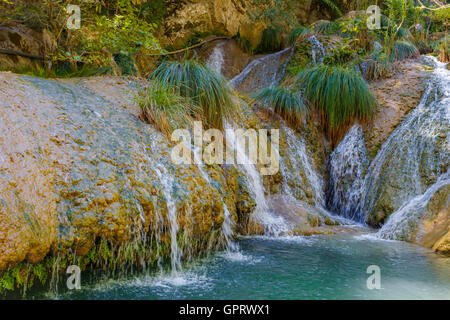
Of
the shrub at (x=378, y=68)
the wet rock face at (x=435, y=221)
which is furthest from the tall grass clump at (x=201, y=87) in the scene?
the shrub at (x=378, y=68)

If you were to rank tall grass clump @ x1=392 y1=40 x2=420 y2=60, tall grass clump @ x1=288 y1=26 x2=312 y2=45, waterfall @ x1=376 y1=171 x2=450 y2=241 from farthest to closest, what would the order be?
1. tall grass clump @ x1=288 y1=26 x2=312 y2=45
2. tall grass clump @ x1=392 y1=40 x2=420 y2=60
3. waterfall @ x1=376 y1=171 x2=450 y2=241

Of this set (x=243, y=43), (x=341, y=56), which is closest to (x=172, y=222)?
(x=341, y=56)

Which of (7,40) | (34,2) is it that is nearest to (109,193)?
(34,2)

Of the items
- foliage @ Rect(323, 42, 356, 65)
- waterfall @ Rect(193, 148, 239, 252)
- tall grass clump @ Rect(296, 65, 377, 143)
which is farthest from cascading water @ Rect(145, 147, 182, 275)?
foliage @ Rect(323, 42, 356, 65)

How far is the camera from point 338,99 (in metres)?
6.54

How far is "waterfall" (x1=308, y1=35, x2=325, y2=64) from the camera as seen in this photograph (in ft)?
29.7

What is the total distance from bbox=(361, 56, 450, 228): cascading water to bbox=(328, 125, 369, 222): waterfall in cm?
15

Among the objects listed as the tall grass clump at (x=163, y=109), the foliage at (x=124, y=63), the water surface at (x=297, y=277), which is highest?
the foliage at (x=124, y=63)

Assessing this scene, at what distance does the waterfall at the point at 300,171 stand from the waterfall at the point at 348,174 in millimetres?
246

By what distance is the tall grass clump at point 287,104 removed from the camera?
6512 mm

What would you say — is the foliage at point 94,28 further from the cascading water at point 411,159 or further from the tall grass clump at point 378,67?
the tall grass clump at point 378,67

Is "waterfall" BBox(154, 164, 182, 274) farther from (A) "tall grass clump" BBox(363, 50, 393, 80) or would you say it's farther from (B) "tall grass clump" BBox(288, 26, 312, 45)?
(B) "tall grass clump" BBox(288, 26, 312, 45)

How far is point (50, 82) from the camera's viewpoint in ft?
13.6
